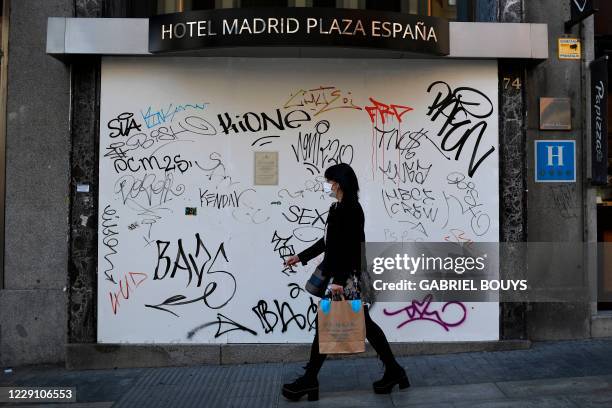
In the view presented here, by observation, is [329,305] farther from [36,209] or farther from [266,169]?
[36,209]

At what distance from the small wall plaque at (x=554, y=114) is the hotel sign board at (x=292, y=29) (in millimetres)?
1783

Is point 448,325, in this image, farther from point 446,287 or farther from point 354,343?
point 354,343

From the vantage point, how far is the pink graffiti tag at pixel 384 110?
6887 mm

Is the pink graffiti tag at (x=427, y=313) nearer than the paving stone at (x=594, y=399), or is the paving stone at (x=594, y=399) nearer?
the paving stone at (x=594, y=399)

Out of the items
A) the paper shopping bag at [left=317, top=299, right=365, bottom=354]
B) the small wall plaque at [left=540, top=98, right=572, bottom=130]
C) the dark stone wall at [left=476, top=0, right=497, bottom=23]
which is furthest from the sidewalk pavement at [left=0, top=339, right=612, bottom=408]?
the dark stone wall at [left=476, top=0, right=497, bottom=23]

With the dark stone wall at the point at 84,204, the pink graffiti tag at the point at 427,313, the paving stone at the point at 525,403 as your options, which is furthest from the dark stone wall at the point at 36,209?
the paving stone at the point at 525,403

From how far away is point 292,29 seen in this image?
607cm

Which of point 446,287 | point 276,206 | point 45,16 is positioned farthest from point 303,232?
point 45,16

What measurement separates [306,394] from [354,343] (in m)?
0.76

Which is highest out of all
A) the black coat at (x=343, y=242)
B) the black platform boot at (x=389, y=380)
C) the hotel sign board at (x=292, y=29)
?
the hotel sign board at (x=292, y=29)

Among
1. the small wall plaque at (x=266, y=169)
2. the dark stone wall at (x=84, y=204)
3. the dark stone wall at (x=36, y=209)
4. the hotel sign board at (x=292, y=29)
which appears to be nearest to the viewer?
the hotel sign board at (x=292, y=29)

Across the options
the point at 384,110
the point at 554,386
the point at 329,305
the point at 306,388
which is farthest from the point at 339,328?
the point at 384,110

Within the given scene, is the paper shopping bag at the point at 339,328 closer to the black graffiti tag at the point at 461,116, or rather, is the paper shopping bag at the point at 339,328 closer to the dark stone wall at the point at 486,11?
the black graffiti tag at the point at 461,116

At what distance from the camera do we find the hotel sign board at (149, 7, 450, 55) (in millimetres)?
6074
